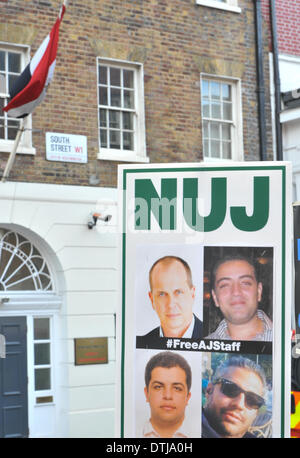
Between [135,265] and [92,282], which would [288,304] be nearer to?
[135,265]

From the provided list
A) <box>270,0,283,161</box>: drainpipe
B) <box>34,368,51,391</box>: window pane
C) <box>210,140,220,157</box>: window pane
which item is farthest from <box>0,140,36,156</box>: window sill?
<box>270,0,283,161</box>: drainpipe

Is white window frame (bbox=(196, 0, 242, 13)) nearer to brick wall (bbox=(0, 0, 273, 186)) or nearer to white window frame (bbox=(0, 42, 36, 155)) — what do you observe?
brick wall (bbox=(0, 0, 273, 186))

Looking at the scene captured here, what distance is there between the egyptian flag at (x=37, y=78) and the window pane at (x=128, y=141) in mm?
3152

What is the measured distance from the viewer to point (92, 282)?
13719 millimetres

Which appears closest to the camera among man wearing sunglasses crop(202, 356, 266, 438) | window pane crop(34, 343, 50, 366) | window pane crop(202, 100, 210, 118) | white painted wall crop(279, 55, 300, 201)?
man wearing sunglasses crop(202, 356, 266, 438)

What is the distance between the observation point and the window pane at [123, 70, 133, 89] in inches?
575

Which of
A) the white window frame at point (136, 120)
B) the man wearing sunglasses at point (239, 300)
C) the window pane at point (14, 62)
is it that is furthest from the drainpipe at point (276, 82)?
the man wearing sunglasses at point (239, 300)

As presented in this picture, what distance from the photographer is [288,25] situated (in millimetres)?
17094

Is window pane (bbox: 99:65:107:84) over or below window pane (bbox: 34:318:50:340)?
over

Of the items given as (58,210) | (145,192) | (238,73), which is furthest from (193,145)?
(145,192)

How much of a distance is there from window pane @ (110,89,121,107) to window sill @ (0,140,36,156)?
6.36ft

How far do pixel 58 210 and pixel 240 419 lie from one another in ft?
32.6

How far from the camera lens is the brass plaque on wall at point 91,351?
13.5 m

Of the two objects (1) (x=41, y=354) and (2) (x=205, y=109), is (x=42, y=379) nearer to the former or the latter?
(1) (x=41, y=354)
